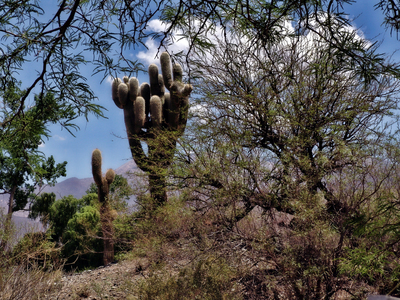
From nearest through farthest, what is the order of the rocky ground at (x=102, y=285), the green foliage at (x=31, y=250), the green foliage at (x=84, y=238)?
the green foliage at (x=31, y=250)
the rocky ground at (x=102, y=285)
the green foliage at (x=84, y=238)

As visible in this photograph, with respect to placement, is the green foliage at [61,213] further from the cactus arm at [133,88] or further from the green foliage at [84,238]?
the cactus arm at [133,88]

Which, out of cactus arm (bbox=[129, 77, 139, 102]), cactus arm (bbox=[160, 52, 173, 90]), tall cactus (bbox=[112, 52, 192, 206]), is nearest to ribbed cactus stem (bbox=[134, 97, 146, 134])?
tall cactus (bbox=[112, 52, 192, 206])

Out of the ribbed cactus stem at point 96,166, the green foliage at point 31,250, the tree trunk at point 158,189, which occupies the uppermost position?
the ribbed cactus stem at point 96,166

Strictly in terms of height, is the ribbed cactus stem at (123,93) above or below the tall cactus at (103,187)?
above

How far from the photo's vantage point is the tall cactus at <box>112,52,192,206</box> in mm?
Answer: 7766

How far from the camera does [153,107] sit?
8.52 meters

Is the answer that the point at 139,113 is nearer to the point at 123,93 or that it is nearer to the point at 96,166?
the point at 123,93

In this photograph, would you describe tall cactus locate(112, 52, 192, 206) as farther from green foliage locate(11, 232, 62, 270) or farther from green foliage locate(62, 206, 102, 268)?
green foliage locate(62, 206, 102, 268)

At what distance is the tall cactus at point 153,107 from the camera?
777 centimetres

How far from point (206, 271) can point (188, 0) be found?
3.75 m

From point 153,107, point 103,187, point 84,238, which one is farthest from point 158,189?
point 84,238

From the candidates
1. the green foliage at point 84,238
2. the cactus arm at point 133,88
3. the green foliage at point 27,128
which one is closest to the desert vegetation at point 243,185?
the green foliage at point 27,128

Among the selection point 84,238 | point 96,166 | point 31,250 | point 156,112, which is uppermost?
point 156,112

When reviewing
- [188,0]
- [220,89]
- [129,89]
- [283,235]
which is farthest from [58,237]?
[188,0]
